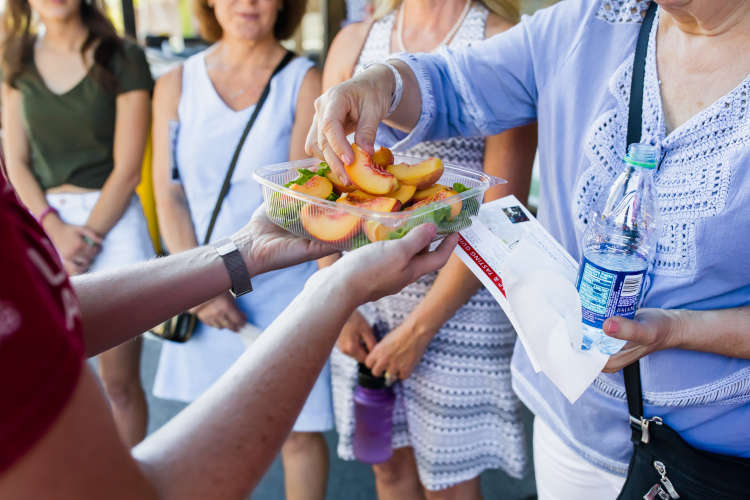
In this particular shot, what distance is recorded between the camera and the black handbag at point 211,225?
2.01 metres

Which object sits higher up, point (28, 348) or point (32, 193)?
point (28, 348)

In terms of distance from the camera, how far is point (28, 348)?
491 millimetres

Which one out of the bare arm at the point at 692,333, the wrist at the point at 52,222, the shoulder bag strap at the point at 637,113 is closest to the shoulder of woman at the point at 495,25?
the shoulder bag strap at the point at 637,113

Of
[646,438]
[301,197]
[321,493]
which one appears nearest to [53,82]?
[301,197]

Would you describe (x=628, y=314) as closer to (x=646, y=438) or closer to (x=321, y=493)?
(x=646, y=438)

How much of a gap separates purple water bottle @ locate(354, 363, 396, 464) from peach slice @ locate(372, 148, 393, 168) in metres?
0.88

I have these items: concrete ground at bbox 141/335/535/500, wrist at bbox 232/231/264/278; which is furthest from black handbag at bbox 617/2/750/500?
concrete ground at bbox 141/335/535/500

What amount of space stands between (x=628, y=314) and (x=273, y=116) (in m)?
1.43

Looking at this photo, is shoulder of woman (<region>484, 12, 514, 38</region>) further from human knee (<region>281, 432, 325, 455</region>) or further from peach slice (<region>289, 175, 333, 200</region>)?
human knee (<region>281, 432, 325, 455</region>)

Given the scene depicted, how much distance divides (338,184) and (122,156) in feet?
5.02

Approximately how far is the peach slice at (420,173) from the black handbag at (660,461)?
1.31 ft

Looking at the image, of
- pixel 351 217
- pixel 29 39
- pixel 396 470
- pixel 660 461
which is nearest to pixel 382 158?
pixel 351 217

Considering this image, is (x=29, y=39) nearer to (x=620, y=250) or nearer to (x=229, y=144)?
(x=229, y=144)

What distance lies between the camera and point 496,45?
137 cm
